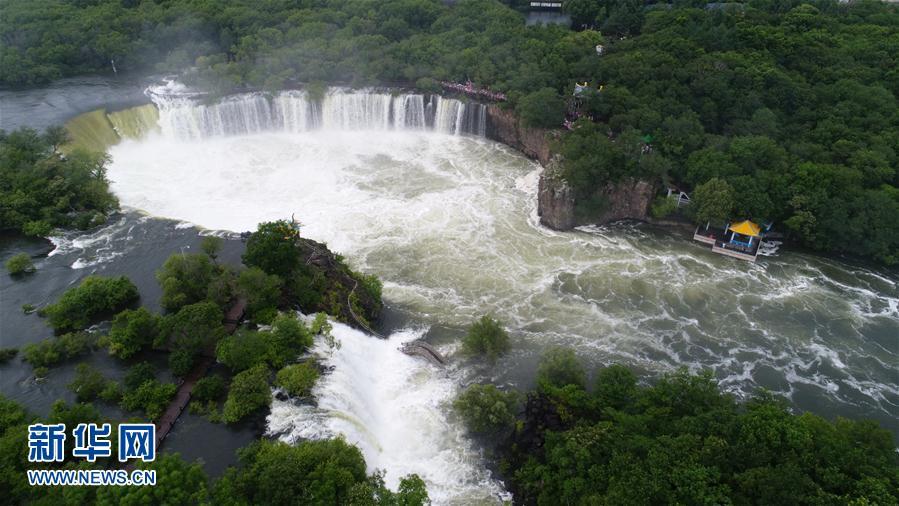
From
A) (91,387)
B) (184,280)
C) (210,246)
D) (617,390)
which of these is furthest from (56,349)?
(617,390)

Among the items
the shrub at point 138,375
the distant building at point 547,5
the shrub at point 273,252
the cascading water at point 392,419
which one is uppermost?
the distant building at point 547,5

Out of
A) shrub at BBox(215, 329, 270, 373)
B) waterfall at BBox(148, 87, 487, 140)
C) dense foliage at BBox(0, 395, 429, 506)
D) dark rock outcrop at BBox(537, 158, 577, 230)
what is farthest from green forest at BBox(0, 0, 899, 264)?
dense foliage at BBox(0, 395, 429, 506)

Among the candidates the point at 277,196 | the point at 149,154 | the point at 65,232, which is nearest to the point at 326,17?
the point at 149,154

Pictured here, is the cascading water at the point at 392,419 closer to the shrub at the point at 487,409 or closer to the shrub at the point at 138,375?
the shrub at the point at 487,409

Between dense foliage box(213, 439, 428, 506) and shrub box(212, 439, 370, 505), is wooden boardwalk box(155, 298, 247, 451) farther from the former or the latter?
dense foliage box(213, 439, 428, 506)

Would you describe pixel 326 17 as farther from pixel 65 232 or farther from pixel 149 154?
pixel 65 232

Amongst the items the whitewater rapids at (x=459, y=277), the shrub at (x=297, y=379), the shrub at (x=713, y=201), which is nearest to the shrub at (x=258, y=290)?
the whitewater rapids at (x=459, y=277)
